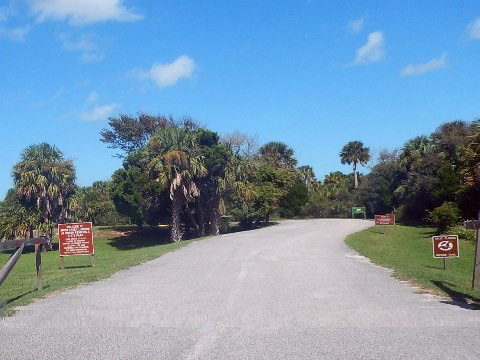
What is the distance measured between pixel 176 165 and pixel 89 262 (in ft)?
75.2

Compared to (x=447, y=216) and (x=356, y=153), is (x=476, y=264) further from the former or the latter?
(x=356, y=153)

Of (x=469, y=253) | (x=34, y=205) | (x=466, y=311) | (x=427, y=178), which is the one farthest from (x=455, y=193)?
(x=466, y=311)

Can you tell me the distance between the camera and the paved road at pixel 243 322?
7359 mm

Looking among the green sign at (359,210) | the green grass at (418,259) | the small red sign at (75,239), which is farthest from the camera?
the green sign at (359,210)

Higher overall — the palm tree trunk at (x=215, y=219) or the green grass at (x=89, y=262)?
the palm tree trunk at (x=215, y=219)

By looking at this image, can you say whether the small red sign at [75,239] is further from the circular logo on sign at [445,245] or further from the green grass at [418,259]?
the circular logo on sign at [445,245]

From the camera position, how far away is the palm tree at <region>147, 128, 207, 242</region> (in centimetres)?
4841

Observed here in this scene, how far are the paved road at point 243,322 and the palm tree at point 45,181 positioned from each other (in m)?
39.7

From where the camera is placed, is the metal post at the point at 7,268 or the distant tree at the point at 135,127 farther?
the distant tree at the point at 135,127

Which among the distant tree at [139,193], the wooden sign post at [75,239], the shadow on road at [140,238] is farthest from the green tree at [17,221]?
the wooden sign post at [75,239]

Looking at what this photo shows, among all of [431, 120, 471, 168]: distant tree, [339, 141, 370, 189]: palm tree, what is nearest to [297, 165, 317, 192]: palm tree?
[339, 141, 370, 189]: palm tree

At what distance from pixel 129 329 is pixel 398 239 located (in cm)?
3899

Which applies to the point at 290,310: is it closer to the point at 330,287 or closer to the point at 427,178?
the point at 330,287

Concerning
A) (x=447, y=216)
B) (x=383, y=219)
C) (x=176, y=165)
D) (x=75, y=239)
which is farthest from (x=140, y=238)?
(x=75, y=239)
